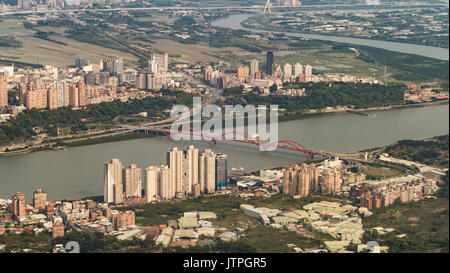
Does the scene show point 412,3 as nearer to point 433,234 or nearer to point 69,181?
point 69,181

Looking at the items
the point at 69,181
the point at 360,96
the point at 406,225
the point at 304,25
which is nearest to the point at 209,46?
the point at 304,25

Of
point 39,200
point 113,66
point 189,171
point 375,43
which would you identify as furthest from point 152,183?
point 375,43

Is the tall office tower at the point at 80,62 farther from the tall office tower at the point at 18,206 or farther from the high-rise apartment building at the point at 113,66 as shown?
the tall office tower at the point at 18,206

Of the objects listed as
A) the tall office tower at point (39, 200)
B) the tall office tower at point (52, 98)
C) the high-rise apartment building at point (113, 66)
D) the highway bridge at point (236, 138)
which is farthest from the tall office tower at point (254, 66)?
the tall office tower at point (39, 200)

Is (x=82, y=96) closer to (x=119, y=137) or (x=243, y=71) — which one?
(x=119, y=137)

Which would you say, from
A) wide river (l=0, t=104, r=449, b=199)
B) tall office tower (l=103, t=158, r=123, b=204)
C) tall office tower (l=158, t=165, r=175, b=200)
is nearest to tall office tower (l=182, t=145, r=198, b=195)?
tall office tower (l=158, t=165, r=175, b=200)
